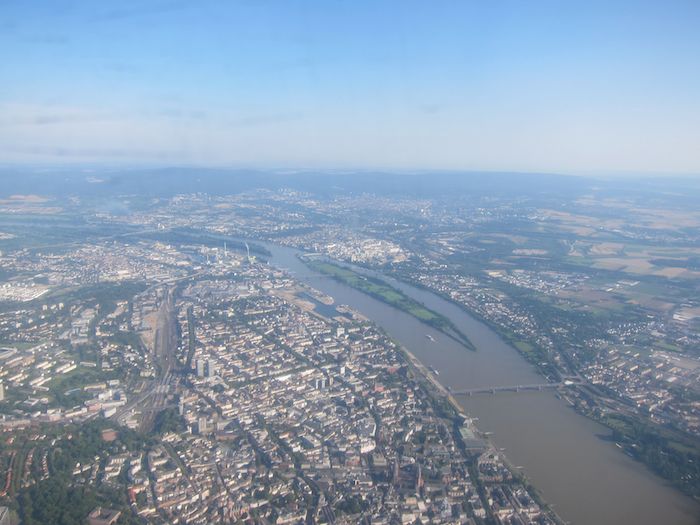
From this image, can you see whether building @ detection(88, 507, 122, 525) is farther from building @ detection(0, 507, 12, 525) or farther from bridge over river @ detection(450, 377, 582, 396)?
bridge over river @ detection(450, 377, 582, 396)

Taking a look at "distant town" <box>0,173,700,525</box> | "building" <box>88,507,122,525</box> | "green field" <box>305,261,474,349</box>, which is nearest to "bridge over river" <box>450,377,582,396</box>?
"distant town" <box>0,173,700,525</box>

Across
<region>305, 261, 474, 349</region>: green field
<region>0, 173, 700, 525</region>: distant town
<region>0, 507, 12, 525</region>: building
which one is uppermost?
<region>0, 507, 12, 525</region>: building

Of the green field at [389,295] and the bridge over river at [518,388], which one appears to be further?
the green field at [389,295]

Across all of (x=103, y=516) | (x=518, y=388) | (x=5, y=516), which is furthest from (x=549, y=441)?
(x=5, y=516)

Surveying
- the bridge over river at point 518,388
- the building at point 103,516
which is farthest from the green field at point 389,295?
the building at point 103,516

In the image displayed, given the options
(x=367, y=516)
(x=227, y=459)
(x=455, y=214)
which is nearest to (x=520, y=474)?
(x=367, y=516)

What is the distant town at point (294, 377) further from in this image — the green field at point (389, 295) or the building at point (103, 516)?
the green field at point (389, 295)
